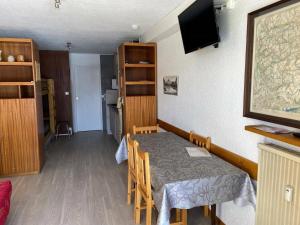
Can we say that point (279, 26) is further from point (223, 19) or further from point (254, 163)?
point (254, 163)

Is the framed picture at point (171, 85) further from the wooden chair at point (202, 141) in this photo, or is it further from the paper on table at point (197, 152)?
the paper on table at point (197, 152)

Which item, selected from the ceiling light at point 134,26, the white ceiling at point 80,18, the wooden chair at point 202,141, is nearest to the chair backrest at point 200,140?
the wooden chair at point 202,141

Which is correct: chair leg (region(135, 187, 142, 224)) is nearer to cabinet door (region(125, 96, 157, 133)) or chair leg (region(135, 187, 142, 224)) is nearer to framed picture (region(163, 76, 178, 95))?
framed picture (region(163, 76, 178, 95))

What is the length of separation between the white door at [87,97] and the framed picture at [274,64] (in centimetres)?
560

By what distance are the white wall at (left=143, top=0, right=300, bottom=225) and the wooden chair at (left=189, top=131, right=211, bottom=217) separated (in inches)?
2.8

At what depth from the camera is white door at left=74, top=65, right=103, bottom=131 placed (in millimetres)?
6691

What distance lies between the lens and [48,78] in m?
6.12

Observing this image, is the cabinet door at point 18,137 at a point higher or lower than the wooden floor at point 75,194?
higher

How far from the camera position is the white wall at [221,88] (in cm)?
188

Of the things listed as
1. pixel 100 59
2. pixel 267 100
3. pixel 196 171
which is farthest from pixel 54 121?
pixel 267 100

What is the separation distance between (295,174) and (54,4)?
275 centimetres

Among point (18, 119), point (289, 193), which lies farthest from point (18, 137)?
point (289, 193)

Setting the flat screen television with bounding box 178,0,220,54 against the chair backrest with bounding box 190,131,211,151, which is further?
the chair backrest with bounding box 190,131,211,151

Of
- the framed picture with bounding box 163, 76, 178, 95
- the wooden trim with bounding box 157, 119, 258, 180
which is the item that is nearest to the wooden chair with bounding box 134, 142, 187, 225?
the wooden trim with bounding box 157, 119, 258, 180
